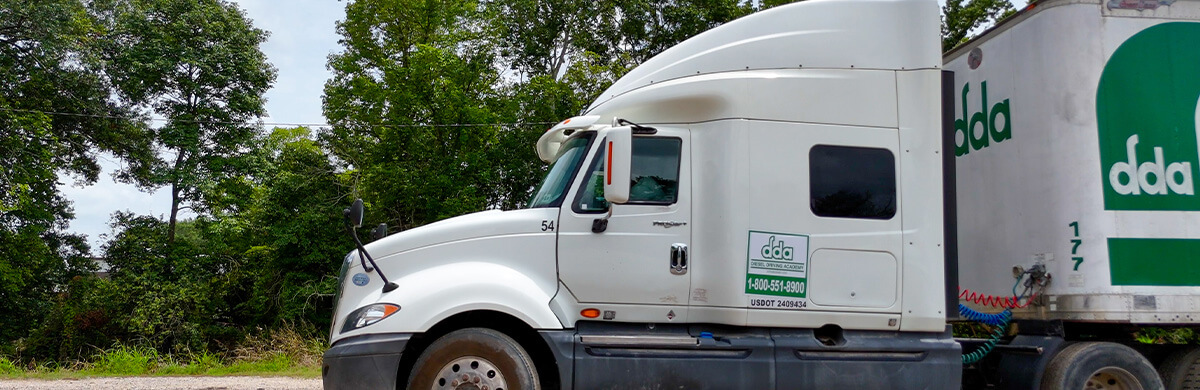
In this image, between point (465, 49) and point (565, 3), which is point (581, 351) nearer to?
point (465, 49)

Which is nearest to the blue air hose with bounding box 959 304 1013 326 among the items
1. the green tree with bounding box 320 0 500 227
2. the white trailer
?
the white trailer

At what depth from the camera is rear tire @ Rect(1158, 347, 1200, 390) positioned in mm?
6707

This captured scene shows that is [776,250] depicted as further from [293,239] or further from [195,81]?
[195,81]

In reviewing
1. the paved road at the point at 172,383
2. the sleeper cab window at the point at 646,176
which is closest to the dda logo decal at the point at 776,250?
the sleeper cab window at the point at 646,176

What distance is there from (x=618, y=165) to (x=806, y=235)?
4.79 ft

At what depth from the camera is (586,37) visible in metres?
29.9

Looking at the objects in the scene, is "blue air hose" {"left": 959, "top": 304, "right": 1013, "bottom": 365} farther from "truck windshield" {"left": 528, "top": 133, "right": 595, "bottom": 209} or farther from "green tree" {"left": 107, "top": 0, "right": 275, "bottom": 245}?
"green tree" {"left": 107, "top": 0, "right": 275, "bottom": 245}

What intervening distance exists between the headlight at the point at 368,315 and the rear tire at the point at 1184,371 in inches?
236

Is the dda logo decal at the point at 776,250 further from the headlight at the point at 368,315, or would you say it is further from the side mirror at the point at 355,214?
the side mirror at the point at 355,214

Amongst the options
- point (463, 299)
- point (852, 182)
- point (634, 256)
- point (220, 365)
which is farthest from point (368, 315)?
point (220, 365)

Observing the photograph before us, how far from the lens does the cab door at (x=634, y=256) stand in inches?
239

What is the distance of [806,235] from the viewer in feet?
20.0

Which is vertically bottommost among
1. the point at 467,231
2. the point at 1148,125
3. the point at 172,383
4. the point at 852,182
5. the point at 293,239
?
the point at 172,383

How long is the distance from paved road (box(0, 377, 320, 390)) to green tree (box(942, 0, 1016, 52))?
19.6 meters
